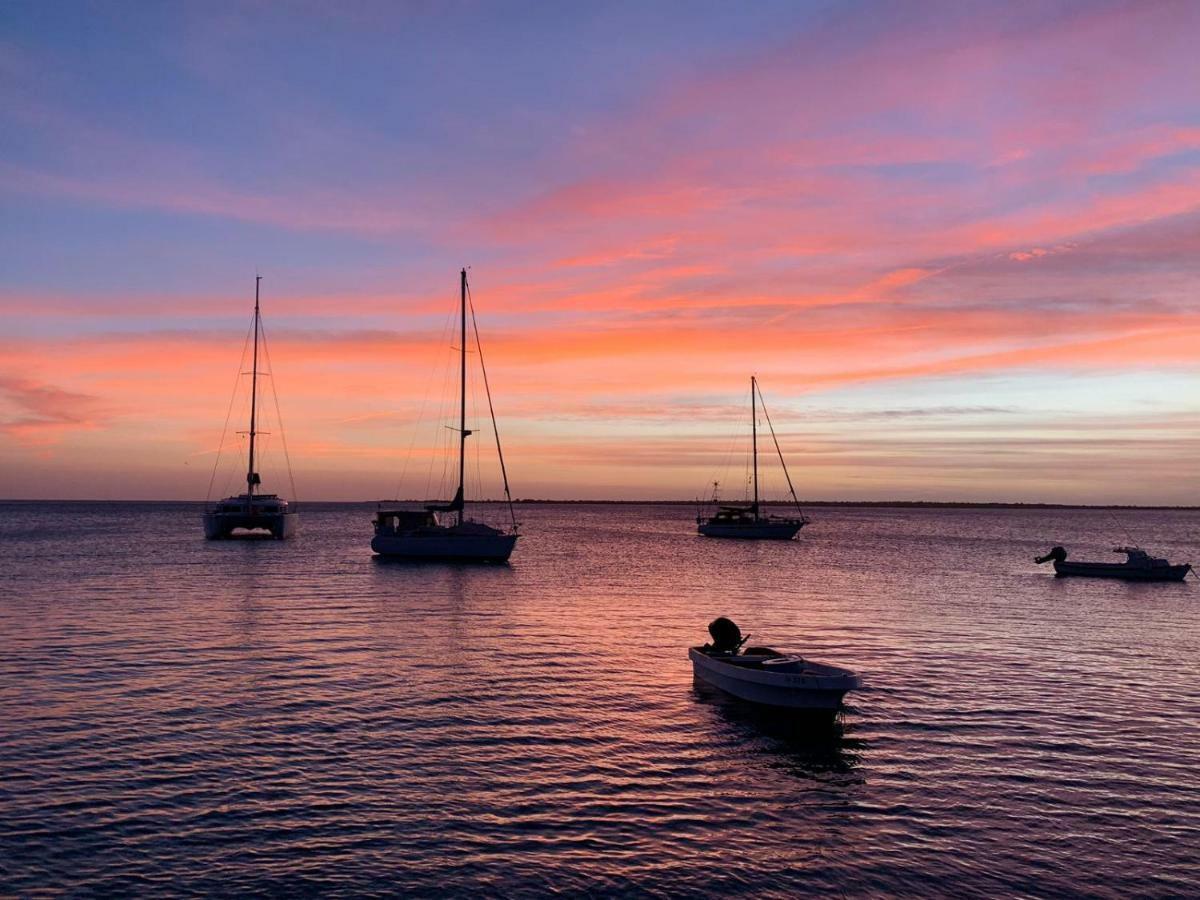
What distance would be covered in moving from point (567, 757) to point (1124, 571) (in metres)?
70.6

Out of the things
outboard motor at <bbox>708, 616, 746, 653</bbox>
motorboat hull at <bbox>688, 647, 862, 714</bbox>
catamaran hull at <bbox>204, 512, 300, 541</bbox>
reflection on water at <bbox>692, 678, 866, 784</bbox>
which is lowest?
reflection on water at <bbox>692, 678, 866, 784</bbox>

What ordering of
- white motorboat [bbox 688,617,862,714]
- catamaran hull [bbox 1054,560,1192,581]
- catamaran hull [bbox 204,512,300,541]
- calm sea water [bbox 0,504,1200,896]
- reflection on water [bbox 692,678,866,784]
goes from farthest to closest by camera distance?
1. catamaran hull [bbox 204,512,300,541]
2. catamaran hull [bbox 1054,560,1192,581]
3. white motorboat [bbox 688,617,862,714]
4. reflection on water [bbox 692,678,866,784]
5. calm sea water [bbox 0,504,1200,896]

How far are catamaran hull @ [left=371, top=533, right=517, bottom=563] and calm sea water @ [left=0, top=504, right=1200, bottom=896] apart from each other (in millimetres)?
27857

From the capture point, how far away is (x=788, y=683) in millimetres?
26062

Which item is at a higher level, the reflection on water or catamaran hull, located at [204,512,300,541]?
catamaran hull, located at [204,512,300,541]

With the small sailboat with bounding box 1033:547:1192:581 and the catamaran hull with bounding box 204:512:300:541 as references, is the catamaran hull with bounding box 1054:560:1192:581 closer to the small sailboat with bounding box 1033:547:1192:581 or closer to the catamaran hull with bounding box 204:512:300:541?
the small sailboat with bounding box 1033:547:1192:581

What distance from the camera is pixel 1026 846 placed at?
17.2 metres

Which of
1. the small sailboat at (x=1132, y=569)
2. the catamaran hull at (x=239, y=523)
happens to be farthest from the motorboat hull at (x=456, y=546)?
the small sailboat at (x=1132, y=569)

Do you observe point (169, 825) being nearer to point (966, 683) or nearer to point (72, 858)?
point (72, 858)

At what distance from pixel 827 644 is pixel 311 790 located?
1038 inches

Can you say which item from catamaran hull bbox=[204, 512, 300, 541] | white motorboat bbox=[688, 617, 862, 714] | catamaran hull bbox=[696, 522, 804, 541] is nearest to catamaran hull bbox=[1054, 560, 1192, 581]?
catamaran hull bbox=[696, 522, 804, 541]

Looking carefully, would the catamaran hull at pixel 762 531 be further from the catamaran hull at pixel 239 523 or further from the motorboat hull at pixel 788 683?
the motorboat hull at pixel 788 683

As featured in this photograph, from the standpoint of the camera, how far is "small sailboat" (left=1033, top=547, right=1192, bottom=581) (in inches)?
2940

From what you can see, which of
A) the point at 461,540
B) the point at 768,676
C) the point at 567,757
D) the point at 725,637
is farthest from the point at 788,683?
the point at 461,540
